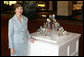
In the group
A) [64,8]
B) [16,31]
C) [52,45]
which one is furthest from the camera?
[64,8]

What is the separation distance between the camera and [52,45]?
2.91 m

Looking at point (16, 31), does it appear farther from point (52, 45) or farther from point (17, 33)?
point (52, 45)

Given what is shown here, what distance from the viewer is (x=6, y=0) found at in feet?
61.6

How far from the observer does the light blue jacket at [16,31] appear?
269cm

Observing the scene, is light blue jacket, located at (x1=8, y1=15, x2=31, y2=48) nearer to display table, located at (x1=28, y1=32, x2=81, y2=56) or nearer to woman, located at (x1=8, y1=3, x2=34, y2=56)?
woman, located at (x1=8, y1=3, x2=34, y2=56)

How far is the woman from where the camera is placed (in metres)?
2.69

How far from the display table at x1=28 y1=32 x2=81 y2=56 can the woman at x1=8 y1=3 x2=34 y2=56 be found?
0.37 metres

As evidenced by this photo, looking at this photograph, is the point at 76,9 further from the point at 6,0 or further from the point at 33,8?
the point at 6,0

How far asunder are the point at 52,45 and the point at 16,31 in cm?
70

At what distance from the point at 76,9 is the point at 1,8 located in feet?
29.4

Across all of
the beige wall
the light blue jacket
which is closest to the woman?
the light blue jacket

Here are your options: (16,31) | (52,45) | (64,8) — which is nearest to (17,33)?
(16,31)

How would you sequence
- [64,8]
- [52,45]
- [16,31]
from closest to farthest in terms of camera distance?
[16,31], [52,45], [64,8]

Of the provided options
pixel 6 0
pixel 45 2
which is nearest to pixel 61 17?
pixel 45 2
